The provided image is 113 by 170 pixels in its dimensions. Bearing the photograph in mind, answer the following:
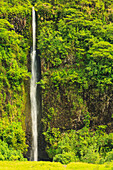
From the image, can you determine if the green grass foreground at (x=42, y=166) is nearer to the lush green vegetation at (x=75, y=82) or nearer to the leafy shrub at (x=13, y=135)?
the leafy shrub at (x=13, y=135)

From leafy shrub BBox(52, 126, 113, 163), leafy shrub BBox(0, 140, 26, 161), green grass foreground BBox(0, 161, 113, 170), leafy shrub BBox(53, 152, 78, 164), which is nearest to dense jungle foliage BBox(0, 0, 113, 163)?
leafy shrub BBox(52, 126, 113, 163)

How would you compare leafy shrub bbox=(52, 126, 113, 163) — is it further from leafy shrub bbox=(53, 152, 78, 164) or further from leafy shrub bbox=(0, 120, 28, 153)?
leafy shrub bbox=(0, 120, 28, 153)

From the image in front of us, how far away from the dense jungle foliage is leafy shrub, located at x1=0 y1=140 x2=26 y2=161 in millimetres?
832

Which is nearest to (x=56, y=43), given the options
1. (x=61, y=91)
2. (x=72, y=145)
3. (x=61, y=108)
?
(x=61, y=91)

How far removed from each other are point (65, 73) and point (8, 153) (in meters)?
6.77

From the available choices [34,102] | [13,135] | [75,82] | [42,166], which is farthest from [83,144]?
[13,135]

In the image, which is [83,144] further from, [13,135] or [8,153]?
[8,153]

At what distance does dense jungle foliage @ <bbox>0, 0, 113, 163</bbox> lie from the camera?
15969 millimetres

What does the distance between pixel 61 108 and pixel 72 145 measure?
277cm

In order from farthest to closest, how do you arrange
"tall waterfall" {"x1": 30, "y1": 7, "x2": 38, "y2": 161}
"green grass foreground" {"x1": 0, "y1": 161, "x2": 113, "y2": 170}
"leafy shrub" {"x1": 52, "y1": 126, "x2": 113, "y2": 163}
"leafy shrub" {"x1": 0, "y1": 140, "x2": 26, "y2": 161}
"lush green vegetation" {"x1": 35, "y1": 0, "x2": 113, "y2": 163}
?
"tall waterfall" {"x1": 30, "y1": 7, "x2": 38, "y2": 161} → "lush green vegetation" {"x1": 35, "y1": 0, "x2": 113, "y2": 163} → "leafy shrub" {"x1": 52, "y1": 126, "x2": 113, "y2": 163} → "leafy shrub" {"x1": 0, "y1": 140, "x2": 26, "y2": 161} → "green grass foreground" {"x1": 0, "y1": 161, "x2": 113, "y2": 170}

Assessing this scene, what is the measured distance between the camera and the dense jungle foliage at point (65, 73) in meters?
16.0

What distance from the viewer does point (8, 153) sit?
47.8 feet

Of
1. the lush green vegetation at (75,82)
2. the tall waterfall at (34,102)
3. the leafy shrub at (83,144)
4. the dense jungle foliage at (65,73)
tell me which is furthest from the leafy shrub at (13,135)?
the leafy shrub at (83,144)

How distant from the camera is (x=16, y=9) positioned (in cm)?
1683
